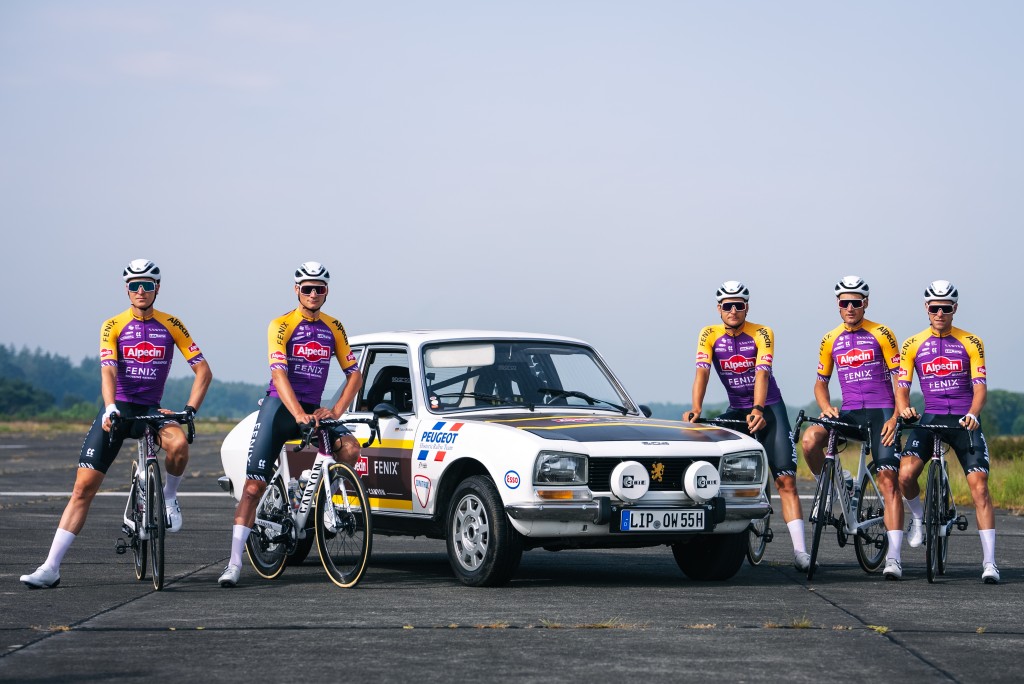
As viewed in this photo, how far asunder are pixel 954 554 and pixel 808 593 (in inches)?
162

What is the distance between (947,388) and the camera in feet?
36.7

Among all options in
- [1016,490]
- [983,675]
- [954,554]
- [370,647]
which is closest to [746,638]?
[983,675]

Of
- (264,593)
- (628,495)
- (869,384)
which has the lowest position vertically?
(264,593)

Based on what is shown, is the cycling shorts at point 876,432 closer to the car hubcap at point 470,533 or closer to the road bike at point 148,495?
→ the car hubcap at point 470,533

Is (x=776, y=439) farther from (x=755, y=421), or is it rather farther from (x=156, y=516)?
(x=156, y=516)

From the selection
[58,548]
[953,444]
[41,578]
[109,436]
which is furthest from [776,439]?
[41,578]

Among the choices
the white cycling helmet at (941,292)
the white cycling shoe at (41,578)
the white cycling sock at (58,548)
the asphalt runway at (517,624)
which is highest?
the white cycling helmet at (941,292)

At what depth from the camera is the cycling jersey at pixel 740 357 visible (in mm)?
12117

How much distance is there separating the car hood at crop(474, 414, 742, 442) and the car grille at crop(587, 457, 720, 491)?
0.52ft

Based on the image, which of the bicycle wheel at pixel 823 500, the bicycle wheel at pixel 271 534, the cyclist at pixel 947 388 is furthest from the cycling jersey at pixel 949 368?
the bicycle wheel at pixel 271 534

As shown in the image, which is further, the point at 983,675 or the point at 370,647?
the point at 370,647

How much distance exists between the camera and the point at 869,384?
456 inches

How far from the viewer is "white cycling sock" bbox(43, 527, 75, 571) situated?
34.0 feet

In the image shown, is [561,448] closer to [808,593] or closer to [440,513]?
[440,513]
